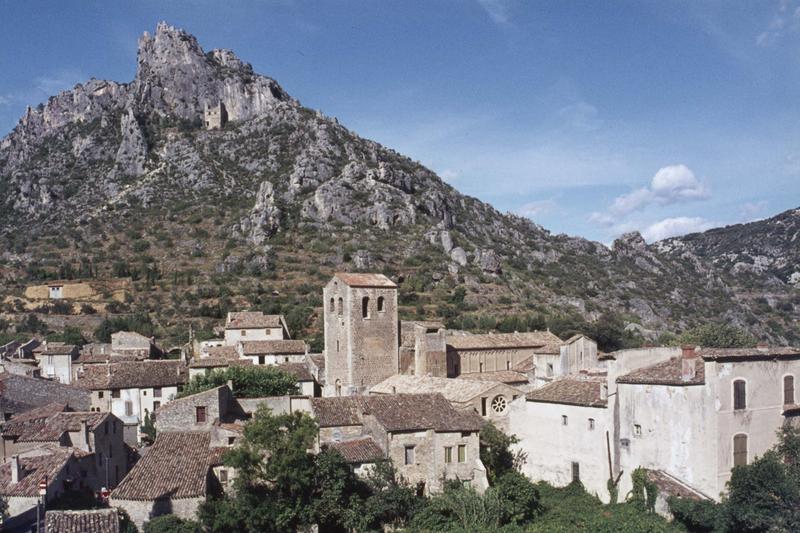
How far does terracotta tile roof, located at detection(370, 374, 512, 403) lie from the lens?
3572 centimetres

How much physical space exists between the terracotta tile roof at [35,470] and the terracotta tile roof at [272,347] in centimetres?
2679

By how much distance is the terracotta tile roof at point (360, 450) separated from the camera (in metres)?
28.5

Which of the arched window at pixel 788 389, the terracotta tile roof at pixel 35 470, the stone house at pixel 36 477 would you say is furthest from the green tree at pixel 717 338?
the terracotta tile roof at pixel 35 470

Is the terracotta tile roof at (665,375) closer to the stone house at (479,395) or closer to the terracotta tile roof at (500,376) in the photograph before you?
the stone house at (479,395)

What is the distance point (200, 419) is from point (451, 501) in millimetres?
11336

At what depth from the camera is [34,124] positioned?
465 feet

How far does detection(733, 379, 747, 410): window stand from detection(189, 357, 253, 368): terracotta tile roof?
104 feet

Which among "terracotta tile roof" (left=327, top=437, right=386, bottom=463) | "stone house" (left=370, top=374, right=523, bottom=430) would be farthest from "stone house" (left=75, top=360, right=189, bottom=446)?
"terracotta tile roof" (left=327, top=437, right=386, bottom=463)

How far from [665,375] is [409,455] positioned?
10565 millimetres

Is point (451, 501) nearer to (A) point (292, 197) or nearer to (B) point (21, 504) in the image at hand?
(B) point (21, 504)

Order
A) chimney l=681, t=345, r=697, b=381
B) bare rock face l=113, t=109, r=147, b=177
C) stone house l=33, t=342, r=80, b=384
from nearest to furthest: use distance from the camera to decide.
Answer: chimney l=681, t=345, r=697, b=381 → stone house l=33, t=342, r=80, b=384 → bare rock face l=113, t=109, r=147, b=177

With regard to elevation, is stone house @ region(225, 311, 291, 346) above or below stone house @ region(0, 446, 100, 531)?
above

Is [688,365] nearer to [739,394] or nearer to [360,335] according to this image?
[739,394]

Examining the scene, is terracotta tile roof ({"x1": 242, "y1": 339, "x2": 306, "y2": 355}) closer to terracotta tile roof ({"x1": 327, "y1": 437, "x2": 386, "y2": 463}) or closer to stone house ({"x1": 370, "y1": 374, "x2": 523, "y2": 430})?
stone house ({"x1": 370, "y1": 374, "x2": 523, "y2": 430})
